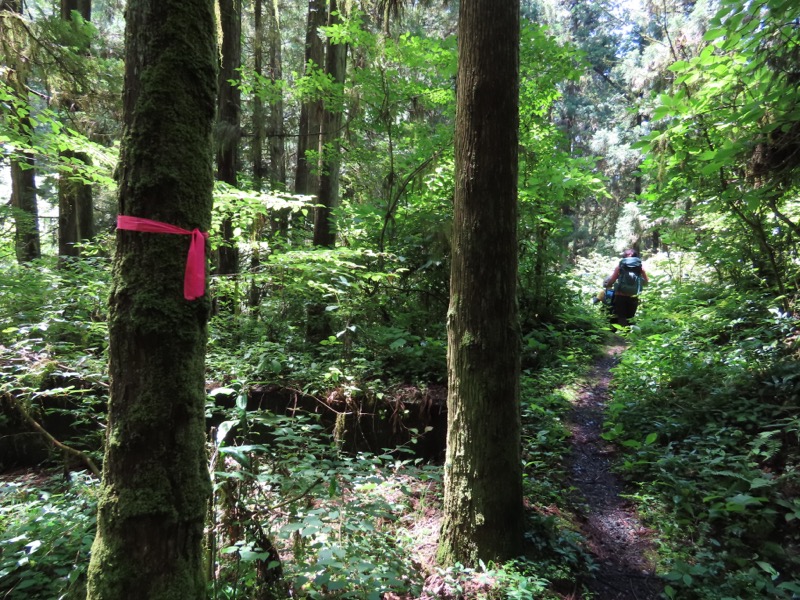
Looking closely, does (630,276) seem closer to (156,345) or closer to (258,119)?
(258,119)

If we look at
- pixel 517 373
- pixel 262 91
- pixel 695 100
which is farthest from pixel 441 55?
pixel 517 373

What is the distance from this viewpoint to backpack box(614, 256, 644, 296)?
8.62 meters

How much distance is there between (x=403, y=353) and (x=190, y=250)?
3.95m

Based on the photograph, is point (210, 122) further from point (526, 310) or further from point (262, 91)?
point (526, 310)

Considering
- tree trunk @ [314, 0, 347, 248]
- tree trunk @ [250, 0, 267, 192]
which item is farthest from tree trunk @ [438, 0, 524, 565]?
Answer: tree trunk @ [250, 0, 267, 192]

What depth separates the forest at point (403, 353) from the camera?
5.81 feet

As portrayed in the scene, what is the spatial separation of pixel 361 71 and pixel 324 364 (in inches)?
186

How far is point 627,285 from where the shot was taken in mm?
8820

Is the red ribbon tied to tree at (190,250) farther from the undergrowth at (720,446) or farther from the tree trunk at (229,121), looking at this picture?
the tree trunk at (229,121)

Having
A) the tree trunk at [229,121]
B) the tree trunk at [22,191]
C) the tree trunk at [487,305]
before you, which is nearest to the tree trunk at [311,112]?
the tree trunk at [229,121]

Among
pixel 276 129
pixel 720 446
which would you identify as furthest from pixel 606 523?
pixel 276 129

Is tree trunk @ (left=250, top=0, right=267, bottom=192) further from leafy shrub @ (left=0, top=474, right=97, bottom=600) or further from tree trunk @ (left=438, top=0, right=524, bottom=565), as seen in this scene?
leafy shrub @ (left=0, top=474, right=97, bottom=600)

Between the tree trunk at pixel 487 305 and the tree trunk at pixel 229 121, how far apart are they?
5227 millimetres

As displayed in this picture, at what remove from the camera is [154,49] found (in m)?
1.75
